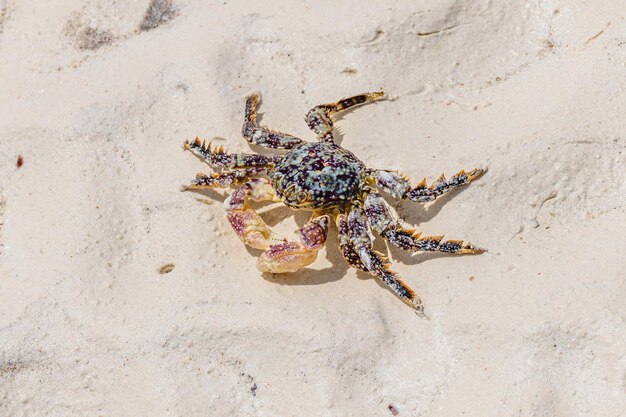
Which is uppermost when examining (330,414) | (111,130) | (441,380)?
(111,130)

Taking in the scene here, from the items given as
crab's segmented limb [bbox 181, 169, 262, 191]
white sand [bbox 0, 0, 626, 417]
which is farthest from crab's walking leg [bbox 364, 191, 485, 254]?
crab's segmented limb [bbox 181, 169, 262, 191]

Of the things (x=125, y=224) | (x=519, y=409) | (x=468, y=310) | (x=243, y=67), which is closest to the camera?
(x=519, y=409)

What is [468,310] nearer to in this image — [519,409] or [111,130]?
[519,409]

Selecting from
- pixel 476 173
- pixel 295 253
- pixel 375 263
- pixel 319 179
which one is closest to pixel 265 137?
pixel 319 179

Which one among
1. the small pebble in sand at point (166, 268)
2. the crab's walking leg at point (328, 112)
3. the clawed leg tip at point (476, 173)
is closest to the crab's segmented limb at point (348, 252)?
the crab's walking leg at point (328, 112)

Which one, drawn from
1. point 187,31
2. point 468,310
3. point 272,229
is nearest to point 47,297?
point 272,229

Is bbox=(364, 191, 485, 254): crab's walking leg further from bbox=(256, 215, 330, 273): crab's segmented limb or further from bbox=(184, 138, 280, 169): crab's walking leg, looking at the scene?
bbox=(184, 138, 280, 169): crab's walking leg

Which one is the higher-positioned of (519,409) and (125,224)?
(125,224)
